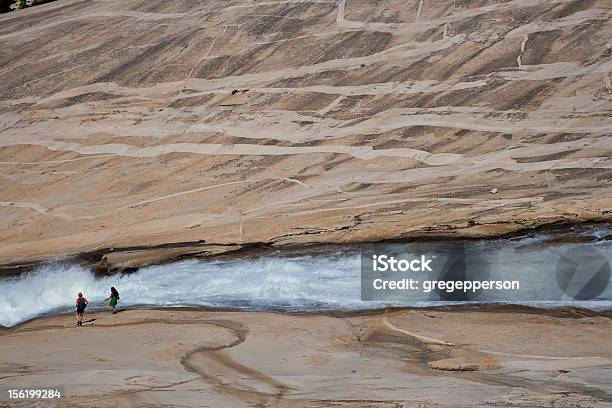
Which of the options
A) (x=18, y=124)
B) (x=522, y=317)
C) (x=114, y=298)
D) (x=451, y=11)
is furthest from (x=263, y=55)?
(x=522, y=317)

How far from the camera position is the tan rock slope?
15586mm

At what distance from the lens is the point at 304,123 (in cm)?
1778

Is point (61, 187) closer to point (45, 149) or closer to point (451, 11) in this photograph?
point (45, 149)

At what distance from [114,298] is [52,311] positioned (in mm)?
1654

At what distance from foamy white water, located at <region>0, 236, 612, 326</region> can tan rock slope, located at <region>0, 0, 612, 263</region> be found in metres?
0.46

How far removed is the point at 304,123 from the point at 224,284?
422cm

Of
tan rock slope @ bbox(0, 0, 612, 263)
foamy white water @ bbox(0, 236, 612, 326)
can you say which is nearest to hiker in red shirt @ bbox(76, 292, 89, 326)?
foamy white water @ bbox(0, 236, 612, 326)

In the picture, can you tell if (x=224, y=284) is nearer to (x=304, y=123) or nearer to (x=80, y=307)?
(x=80, y=307)

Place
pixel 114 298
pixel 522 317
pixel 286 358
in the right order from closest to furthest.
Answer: pixel 286 358 < pixel 522 317 < pixel 114 298

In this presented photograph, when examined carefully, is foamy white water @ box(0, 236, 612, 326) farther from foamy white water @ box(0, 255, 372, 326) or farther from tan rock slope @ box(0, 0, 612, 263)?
tan rock slope @ box(0, 0, 612, 263)

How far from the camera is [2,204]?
17.5 m

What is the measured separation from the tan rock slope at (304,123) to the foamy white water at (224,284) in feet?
1.50

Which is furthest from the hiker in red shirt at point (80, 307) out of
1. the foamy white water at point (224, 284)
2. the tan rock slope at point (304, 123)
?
the tan rock slope at point (304, 123)

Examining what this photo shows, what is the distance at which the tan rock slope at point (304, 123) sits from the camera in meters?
15.6
